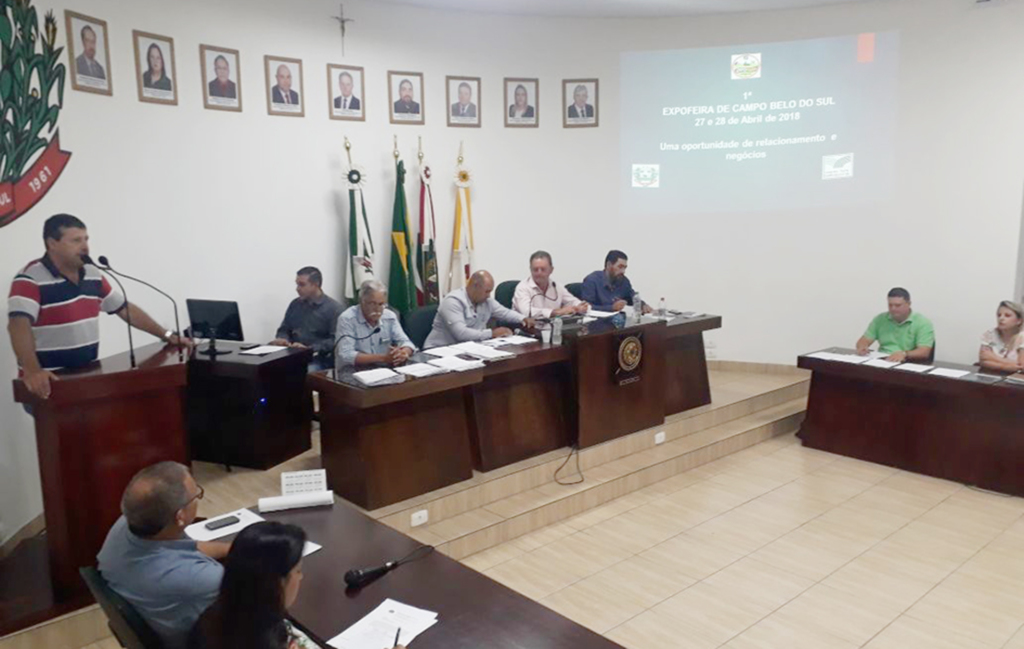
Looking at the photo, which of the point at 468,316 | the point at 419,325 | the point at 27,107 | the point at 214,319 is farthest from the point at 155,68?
the point at 468,316

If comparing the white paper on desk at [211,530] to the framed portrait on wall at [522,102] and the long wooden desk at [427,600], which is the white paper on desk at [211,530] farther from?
the framed portrait on wall at [522,102]

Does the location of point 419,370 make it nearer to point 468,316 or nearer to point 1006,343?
point 468,316

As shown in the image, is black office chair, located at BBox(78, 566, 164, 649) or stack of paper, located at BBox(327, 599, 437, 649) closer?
black office chair, located at BBox(78, 566, 164, 649)

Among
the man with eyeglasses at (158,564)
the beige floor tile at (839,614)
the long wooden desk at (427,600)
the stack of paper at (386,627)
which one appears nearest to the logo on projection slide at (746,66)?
the beige floor tile at (839,614)

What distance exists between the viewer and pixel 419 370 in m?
3.56

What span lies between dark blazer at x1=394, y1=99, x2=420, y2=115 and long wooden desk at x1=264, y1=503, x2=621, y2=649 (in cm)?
430

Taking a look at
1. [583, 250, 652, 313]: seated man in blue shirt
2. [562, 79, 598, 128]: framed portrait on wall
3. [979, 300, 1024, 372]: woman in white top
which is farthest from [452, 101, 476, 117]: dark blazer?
[979, 300, 1024, 372]: woman in white top

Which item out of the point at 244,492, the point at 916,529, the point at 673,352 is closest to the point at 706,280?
the point at 673,352

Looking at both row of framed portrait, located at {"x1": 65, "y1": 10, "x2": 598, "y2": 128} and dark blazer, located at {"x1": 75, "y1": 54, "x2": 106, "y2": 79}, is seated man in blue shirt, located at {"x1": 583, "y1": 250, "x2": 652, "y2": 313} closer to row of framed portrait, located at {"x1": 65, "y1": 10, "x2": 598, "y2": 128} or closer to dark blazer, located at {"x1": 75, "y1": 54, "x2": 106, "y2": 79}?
row of framed portrait, located at {"x1": 65, "y1": 10, "x2": 598, "y2": 128}

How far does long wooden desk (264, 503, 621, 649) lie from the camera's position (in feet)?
5.49

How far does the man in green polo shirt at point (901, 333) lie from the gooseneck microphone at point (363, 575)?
4181mm

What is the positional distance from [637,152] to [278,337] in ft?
12.2

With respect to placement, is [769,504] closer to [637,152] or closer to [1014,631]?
[1014,631]

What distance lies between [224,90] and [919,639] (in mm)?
5049
